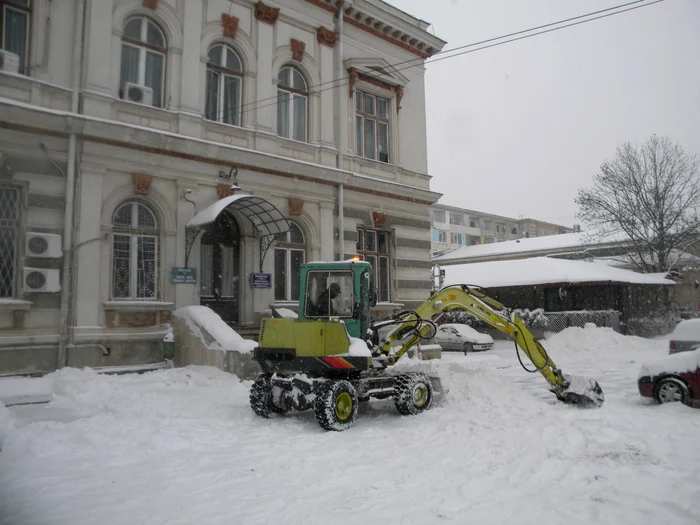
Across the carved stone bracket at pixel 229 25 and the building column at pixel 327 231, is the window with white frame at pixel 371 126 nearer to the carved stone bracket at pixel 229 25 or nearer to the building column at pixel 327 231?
the building column at pixel 327 231

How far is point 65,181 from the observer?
41.1 feet

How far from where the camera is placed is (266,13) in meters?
16.2

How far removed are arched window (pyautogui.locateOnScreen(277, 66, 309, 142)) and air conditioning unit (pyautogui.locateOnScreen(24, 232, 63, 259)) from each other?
23.8 feet

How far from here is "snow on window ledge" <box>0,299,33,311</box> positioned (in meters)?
11.5

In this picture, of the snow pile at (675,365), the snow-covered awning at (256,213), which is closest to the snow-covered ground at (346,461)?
the snow pile at (675,365)

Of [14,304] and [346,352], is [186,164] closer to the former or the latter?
[14,304]

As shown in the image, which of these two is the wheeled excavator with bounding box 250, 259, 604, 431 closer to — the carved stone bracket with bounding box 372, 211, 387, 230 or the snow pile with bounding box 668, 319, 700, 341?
the snow pile with bounding box 668, 319, 700, 341

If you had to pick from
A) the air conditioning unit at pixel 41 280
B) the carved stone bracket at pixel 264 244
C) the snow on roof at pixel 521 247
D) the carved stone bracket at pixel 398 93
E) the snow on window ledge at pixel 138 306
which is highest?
the carved stone bracket at pixel 398 93

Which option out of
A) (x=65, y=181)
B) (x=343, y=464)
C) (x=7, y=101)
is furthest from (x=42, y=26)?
(x=343, y=464)

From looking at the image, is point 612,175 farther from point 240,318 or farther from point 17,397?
point 17,397

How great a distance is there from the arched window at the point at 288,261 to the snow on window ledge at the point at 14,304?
656 cm

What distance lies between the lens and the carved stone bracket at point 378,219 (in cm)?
1867

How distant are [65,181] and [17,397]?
5.32 meters

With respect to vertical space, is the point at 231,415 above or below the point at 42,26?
below
